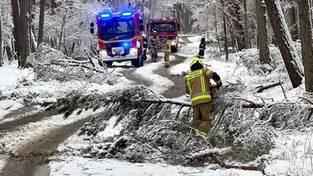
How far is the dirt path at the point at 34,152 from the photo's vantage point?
7.86 metres

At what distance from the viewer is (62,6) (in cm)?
4228

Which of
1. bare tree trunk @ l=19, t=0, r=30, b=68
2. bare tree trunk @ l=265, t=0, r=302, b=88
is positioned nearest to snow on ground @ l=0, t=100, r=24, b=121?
bare tree trunk @ l=265, t=0, r=302, b=88

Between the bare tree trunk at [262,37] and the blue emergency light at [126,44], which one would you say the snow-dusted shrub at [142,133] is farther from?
the blue emergency light at [126,44]

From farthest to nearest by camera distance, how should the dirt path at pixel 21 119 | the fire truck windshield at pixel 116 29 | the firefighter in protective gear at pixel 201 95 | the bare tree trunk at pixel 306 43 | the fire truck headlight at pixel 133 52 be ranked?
the fire truck headlight at pixel 133 52, the fire truck windshield at pixel 116 29, the dirt path at pixel 21 119, the bare tree trunk at pixel 306 43, the firefighter in protective gear at pixel 201 95

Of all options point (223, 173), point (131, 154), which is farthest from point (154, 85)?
point (223, 173)

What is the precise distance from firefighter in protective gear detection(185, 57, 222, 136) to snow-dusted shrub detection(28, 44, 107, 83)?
8013mm

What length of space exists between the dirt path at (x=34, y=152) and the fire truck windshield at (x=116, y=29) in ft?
47.0

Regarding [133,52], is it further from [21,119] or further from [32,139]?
[32,139]

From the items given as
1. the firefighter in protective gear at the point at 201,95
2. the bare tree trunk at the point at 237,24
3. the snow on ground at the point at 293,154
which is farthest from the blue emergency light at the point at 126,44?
the snow on ground at the point at 293,154

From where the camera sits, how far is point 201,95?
29.0 ft

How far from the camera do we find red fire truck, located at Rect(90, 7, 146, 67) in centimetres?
2466

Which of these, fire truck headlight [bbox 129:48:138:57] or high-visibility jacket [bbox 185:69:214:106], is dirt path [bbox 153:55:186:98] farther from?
high-visibility jacket [bbox 185:69:214:106]

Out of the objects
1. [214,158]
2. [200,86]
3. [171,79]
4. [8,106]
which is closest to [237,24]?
[171,79]

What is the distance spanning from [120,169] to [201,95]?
216cm
